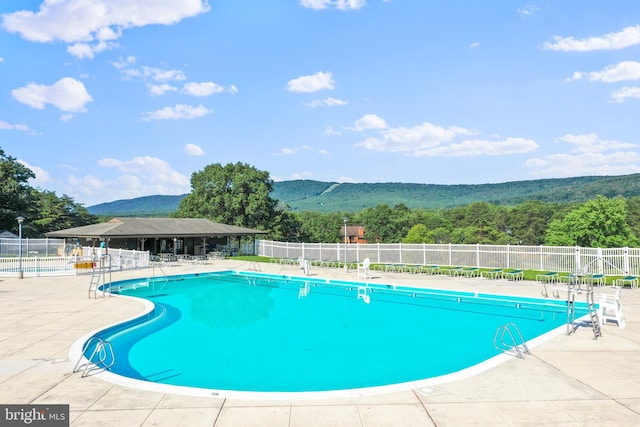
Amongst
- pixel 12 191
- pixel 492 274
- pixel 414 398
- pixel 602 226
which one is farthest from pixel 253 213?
A: pixel 414 398

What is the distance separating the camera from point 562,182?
140750 millimetres

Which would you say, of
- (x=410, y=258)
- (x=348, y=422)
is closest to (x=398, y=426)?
(x=348, y=422)

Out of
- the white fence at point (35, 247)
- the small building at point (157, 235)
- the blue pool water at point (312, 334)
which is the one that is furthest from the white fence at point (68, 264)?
the white fence at point (35, 247)

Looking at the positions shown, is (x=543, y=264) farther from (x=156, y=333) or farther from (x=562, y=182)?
(x=562, y=182)

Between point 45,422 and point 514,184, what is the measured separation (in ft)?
555

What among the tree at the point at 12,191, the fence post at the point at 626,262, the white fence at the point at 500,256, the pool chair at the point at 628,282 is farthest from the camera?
the tree at the point at 12,191

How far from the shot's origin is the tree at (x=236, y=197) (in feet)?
142

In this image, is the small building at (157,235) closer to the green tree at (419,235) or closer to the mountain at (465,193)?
the green tree at (419,235)

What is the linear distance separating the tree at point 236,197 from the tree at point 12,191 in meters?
16.1

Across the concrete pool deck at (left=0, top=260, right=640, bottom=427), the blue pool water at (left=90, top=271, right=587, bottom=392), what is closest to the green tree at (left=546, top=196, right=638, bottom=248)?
the blue pool water at (left=90, top=271, right=587, bottom=392)

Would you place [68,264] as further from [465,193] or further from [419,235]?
[465,193]

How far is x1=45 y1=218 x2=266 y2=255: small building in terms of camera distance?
26.5 meters

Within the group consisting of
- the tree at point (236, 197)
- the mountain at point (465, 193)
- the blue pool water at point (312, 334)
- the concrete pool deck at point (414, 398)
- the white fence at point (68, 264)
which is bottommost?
the blue pool water at point (312, 334)

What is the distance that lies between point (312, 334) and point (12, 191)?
134ft
